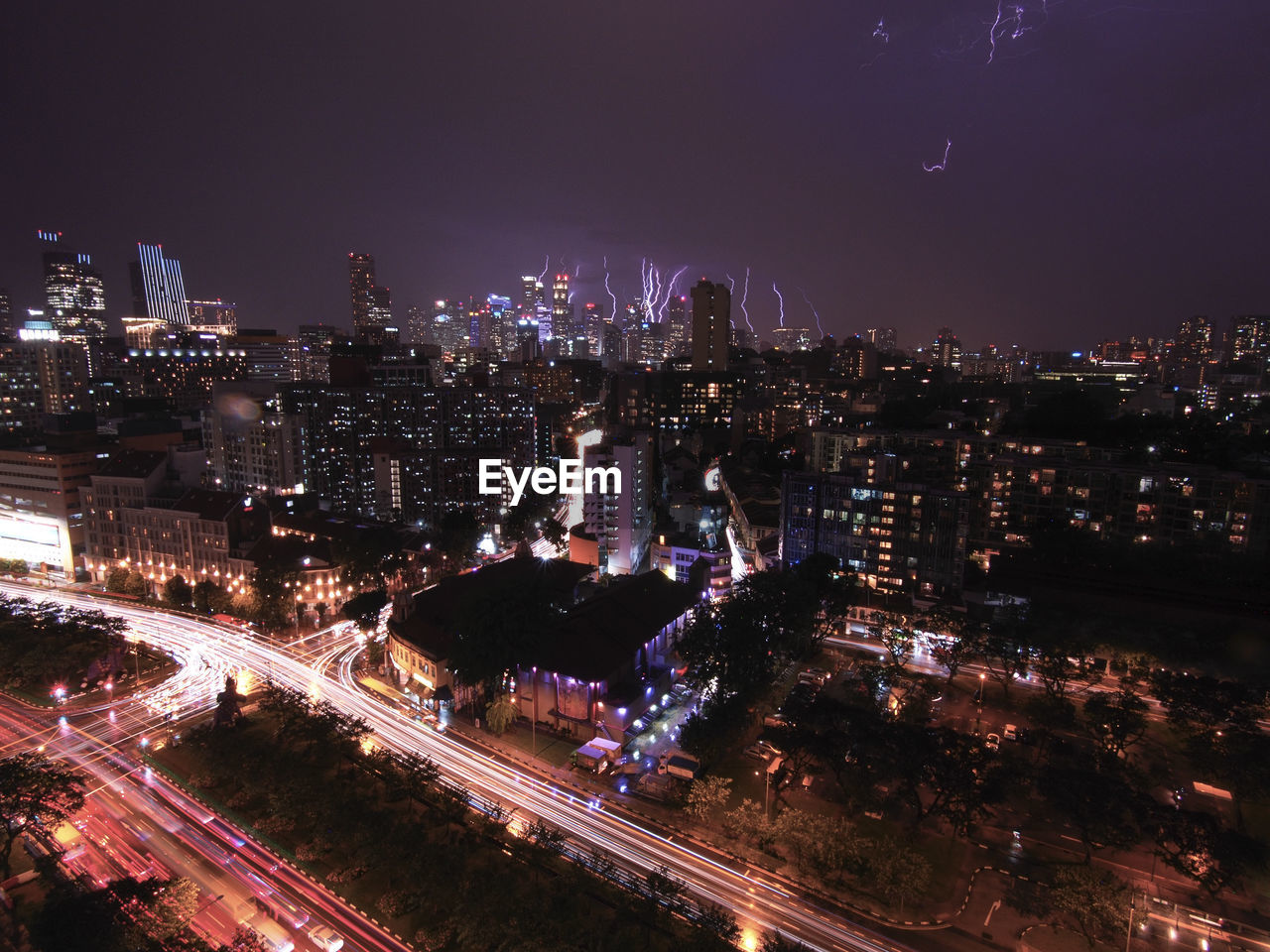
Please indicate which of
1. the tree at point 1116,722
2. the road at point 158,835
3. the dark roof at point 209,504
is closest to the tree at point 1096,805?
the tree at point 1116,722

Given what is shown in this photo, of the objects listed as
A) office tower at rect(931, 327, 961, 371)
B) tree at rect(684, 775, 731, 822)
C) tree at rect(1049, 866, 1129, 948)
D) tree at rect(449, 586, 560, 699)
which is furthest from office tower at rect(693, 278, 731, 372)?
tree at rect(1049, 866, 1129, 948)

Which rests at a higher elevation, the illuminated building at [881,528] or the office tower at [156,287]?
the office tower at [156,287]

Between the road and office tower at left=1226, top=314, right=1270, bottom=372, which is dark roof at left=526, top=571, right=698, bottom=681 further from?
office tower at left=1226, top=314, right=1270, bottom=372

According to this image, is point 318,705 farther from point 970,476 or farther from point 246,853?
point 970,476

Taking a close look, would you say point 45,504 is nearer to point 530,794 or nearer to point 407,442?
point 407,442

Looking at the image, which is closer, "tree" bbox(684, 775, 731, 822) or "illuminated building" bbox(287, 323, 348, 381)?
"tree" bbox(684, 775, 731, 822)

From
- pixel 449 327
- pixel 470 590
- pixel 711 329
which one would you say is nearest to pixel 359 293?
pixel 449 327

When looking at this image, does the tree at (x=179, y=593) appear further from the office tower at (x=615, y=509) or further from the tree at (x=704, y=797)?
the tree at (x=704, y=797)
